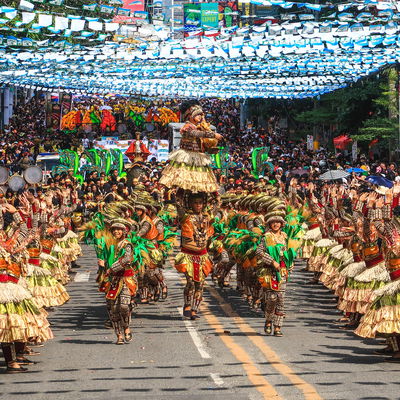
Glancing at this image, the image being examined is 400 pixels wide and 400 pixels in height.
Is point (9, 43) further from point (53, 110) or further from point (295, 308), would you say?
point (53, 110)

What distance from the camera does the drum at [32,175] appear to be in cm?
2561

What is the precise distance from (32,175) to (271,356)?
13436mm

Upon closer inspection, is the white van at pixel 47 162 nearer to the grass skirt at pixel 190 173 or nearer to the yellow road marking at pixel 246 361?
the grass skirt at pixel 190 173

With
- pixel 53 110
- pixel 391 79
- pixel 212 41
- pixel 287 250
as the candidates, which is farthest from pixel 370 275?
pixel 53 110

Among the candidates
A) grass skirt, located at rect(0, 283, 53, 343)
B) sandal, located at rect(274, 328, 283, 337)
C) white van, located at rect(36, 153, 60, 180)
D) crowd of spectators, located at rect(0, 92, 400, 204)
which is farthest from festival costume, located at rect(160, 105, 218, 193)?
white van, located at rect(36, 153, 60, 180)

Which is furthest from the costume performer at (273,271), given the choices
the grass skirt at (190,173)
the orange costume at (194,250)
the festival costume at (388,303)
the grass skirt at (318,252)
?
the grass skirt at (318,252)

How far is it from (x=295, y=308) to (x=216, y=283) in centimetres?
419

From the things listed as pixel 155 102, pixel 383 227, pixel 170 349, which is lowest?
pixel 155 102

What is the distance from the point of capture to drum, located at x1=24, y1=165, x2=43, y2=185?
84.0ft

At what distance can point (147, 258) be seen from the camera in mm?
18547

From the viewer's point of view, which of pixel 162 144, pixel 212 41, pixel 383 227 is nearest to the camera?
pixel 383 227

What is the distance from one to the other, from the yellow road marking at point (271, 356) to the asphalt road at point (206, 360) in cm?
1

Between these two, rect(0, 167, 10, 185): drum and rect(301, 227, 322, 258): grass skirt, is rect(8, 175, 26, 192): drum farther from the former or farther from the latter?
rect(301, 227, 322, 258): grass skirt

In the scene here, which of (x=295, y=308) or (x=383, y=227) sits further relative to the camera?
(x=295, y=308)
